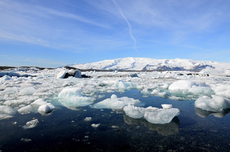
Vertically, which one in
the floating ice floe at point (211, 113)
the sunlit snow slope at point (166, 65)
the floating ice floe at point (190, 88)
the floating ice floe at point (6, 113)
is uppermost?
the sunlit snow slope at point (166, 65)

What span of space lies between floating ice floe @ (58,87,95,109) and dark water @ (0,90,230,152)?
0.98m

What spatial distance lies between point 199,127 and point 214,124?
0.36m

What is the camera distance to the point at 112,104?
132 inches

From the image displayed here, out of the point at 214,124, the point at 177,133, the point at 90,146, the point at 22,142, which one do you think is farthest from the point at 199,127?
the point at 22,142

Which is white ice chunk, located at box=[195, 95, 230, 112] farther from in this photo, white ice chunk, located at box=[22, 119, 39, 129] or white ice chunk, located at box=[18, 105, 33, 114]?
white ice chunk, located at box=[18, 105, 33, 114]

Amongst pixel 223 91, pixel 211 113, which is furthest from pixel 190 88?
pixel 211 113

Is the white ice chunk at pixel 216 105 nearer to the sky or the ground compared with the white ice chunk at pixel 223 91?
nearer to the ground

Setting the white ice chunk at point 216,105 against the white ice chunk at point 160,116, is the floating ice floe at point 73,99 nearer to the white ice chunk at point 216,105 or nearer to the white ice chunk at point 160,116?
the white ice chunk at point 160,116

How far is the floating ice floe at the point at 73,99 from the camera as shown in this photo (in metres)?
3.57

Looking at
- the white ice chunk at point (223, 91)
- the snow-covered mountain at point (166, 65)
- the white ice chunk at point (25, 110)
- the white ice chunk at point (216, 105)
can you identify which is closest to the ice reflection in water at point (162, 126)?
the white ice chunk at point (216, 105)

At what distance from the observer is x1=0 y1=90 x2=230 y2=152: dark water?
5.17ft

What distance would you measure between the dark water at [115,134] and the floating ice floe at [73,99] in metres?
0.98

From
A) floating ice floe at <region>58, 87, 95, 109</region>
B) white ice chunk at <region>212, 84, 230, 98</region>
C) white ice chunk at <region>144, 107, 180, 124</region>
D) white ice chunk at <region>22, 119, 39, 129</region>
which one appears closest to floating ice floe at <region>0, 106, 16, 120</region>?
white ice chunk at <region>22, 119, 39, 129</region>

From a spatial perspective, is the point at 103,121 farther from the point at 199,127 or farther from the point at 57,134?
the point at 199,127
